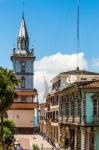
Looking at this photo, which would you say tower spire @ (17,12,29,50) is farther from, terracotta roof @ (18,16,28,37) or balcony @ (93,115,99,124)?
balcony @ (93,115,99,124)

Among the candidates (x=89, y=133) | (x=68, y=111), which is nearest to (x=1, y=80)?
(x=89, y=133)

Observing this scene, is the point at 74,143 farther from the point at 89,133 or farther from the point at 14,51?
the point at 14,51

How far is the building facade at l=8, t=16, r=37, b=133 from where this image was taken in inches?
4638

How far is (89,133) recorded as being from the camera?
60.4 meters

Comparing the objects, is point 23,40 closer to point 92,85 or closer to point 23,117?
point 23,117

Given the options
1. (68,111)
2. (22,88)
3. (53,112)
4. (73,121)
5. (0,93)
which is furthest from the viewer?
(22,88)

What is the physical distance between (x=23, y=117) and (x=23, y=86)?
6.85 metres

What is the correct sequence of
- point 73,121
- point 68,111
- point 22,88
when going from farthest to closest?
point 22,88 < point 68,111 < point 73,121

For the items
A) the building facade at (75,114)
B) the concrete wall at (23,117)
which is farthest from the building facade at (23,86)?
the building facade at (75,114)

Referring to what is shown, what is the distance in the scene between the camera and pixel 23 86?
394 feet

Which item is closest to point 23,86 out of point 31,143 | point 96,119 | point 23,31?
point 23,31

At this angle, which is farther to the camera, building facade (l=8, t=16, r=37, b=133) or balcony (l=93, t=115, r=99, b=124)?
building facade (l=8, t=16, r=37, b=133)

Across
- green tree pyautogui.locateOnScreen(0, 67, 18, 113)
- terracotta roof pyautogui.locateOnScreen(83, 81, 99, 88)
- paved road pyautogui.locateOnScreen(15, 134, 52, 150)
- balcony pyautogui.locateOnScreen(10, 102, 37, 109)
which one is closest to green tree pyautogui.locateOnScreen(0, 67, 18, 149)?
green tree pyautogui.locateOnScreen(0, 67, 18, 113)

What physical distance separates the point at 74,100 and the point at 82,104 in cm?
606
